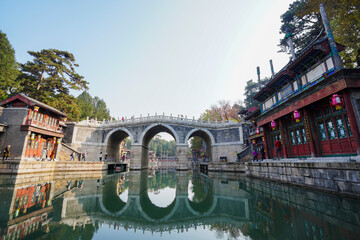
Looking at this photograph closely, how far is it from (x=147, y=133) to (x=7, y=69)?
18.0 metres

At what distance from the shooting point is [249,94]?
3562cm

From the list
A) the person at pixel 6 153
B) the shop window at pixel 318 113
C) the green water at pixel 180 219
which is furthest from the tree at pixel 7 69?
the shop window at pixel 318 113

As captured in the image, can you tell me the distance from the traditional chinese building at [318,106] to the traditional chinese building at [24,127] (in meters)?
18.0

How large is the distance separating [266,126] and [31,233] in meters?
13.9

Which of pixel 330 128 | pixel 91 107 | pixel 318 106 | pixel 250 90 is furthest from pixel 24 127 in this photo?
pixel 250 90

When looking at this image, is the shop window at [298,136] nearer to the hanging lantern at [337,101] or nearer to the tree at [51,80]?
the hanging lantern at [337,101]

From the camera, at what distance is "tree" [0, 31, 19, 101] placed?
1828 cm

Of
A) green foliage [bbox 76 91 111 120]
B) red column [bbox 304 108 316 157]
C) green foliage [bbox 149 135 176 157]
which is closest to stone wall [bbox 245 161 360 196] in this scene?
red column [bbox 304 108 316 157]

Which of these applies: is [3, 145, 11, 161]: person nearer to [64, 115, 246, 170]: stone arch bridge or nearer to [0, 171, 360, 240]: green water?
[0, 171, 360, 240]: green water

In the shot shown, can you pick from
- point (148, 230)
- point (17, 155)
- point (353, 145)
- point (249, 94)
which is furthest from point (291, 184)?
point (249, 94)

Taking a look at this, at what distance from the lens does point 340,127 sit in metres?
7.08

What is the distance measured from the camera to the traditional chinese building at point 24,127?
40.4ft

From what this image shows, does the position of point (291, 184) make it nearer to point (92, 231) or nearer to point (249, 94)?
point (92, 231)

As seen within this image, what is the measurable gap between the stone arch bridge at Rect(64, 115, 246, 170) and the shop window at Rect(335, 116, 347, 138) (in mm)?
15730
